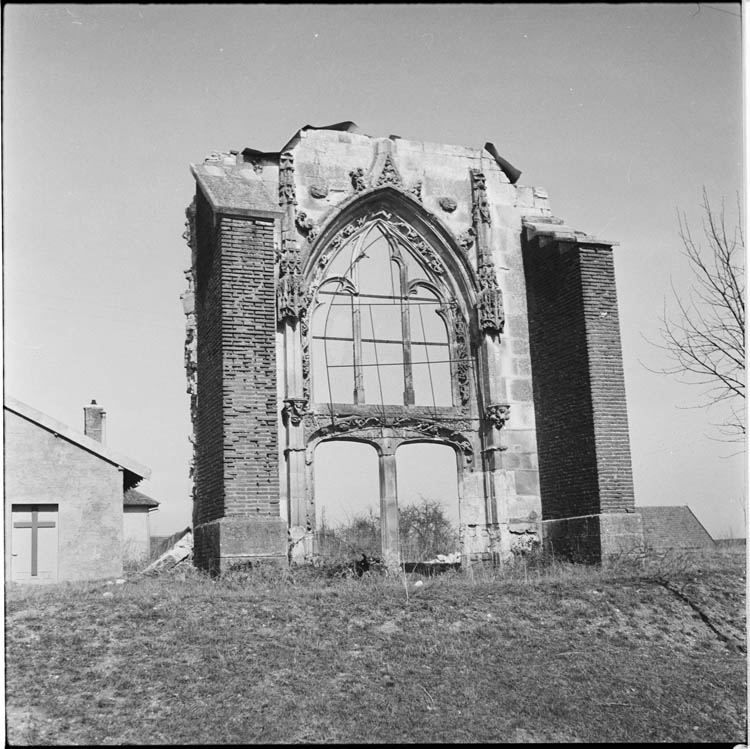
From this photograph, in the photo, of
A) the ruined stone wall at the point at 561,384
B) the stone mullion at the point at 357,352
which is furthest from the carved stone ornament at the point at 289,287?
the ruined stone wall at the point at 561,384

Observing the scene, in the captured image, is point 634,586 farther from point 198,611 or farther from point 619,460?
point 198,611

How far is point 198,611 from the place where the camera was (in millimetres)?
10398

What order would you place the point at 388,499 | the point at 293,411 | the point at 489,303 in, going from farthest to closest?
the point at 489,303, the point at 388,499, the point at 293,411

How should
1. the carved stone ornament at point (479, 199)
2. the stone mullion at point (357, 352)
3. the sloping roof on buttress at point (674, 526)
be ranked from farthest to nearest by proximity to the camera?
1. the sloping roof on buttress at point (674, 526)
2. the carved stone ornament at point (479, 199)
3. the stone mullion at point (357, 352)

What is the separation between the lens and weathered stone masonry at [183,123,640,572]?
13797 mm

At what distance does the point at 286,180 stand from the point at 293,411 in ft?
12.4

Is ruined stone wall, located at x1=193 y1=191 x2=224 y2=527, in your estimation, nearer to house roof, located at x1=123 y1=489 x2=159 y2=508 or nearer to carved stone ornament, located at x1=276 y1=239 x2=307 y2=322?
carved stone ornament, located at x1=276 y1=239 x2=307 y2=322

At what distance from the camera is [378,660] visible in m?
9.31

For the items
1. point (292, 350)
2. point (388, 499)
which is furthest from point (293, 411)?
point (388, 499)

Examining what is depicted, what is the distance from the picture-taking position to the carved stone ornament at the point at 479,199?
16500mm

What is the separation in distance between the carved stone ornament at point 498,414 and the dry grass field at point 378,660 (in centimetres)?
377

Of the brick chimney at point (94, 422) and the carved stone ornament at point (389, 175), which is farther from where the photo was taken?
the brick chimney at point (94, 422)

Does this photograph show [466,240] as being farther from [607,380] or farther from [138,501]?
[138,501]

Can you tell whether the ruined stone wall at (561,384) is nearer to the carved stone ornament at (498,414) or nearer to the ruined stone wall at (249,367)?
the carved stone ornament at (498,414)
